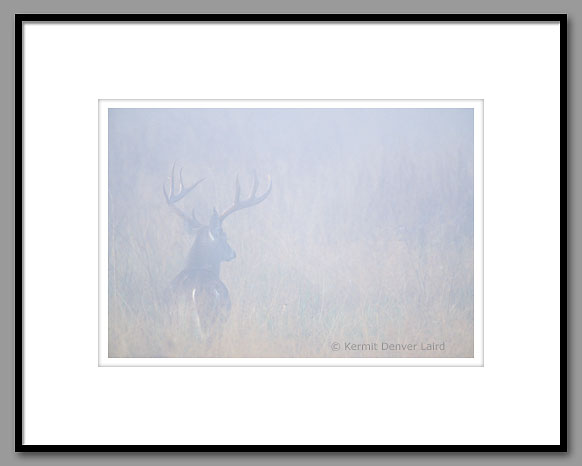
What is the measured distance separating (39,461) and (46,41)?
1863mm

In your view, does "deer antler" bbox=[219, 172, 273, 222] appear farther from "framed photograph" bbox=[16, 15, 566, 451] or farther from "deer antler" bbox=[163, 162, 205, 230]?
"deer antler" bbox=[163, 162, 205, 230]

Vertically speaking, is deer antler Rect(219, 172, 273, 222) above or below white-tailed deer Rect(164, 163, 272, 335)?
above

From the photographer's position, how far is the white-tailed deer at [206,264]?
117 inches

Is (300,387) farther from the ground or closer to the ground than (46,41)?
closer to the ground

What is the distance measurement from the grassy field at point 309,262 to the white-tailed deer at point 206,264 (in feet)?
0.12

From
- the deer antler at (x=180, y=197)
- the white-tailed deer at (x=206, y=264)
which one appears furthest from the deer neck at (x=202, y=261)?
the deer antler at (x=180, y=197)

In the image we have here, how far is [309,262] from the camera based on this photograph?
9.85ft

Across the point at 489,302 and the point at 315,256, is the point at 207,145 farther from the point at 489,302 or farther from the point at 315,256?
the point at 489,302

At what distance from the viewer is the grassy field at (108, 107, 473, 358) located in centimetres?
300

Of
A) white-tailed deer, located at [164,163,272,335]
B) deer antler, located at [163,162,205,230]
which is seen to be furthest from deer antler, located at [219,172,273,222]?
deer antler, located at [163,162,205,230]

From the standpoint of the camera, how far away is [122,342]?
3.00m

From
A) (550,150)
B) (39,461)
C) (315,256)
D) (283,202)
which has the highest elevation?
(550,150)

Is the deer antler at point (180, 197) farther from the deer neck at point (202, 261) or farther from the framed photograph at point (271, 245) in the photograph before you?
the deer neck at point (202, 261)

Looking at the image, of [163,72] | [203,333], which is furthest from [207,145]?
[203,333]
